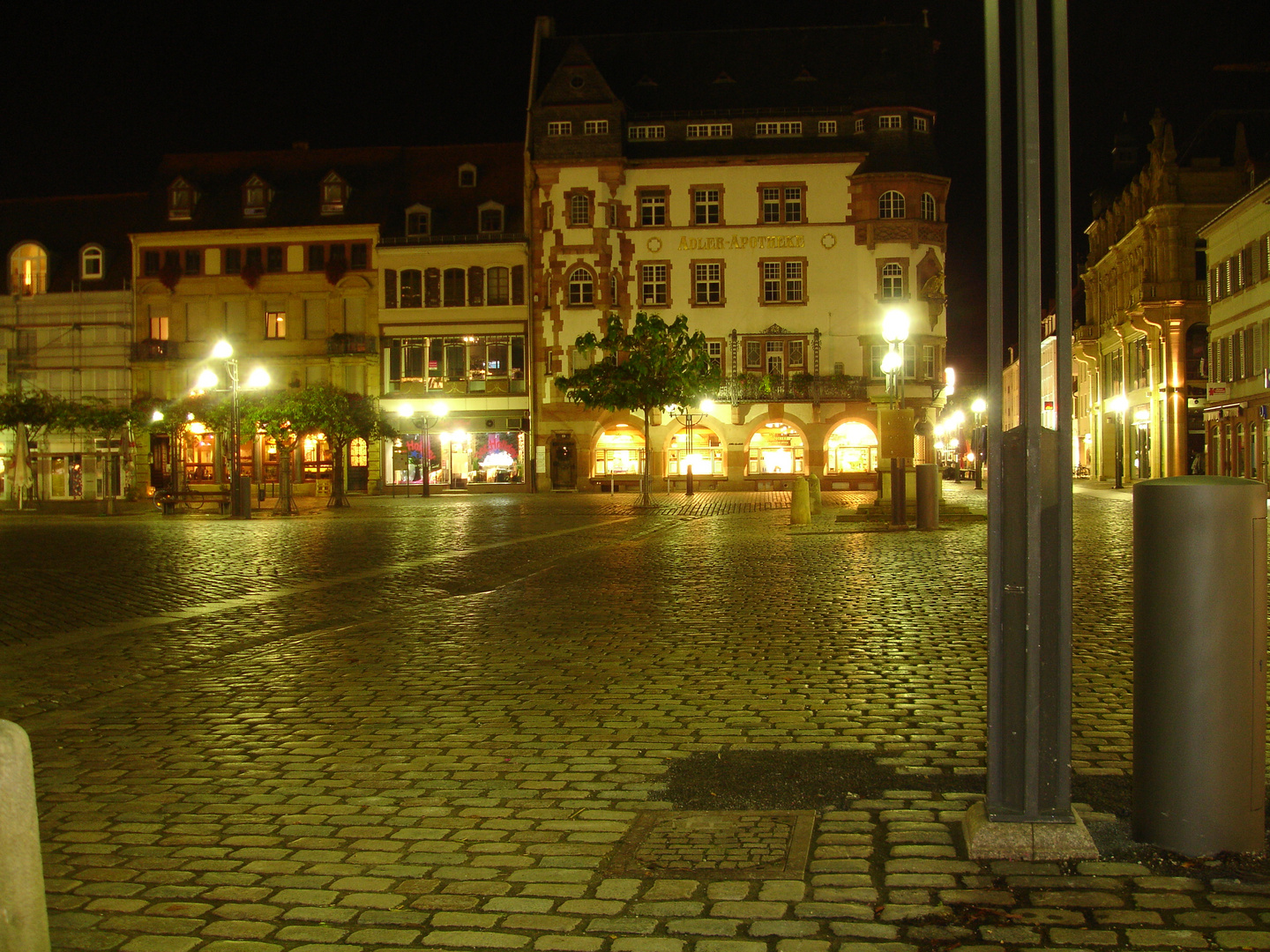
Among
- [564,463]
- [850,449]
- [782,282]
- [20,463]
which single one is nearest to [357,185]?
[564,463]

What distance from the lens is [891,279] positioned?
176 feet

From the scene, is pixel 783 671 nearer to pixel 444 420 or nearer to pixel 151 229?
pixel 444 420

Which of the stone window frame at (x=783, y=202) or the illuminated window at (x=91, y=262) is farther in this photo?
the illuminated window at (x=91, y=262)

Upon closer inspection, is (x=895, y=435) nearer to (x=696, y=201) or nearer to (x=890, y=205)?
(x=890, y=205)

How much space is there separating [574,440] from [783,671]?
46642 mm

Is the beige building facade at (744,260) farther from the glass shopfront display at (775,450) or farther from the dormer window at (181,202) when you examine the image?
the dormer window at (181,202)

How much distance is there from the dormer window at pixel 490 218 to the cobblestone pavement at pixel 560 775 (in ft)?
146

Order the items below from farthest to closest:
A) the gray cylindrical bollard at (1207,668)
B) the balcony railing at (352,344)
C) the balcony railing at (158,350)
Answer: the balcony railing at (158,350)
the balcony railing at (352,344)
the gray cylindrical bollard at (1207,668)

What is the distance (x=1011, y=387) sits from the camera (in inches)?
4294

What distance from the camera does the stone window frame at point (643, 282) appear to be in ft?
180

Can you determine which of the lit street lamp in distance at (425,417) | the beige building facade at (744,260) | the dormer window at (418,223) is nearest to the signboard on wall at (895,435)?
the beige building facade at (744,260)

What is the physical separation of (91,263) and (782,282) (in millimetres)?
31846

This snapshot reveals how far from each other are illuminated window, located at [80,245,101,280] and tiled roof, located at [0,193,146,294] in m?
0.25

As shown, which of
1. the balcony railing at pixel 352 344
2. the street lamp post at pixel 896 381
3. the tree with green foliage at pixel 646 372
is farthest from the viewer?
the balcony railing at pixel 352 344
